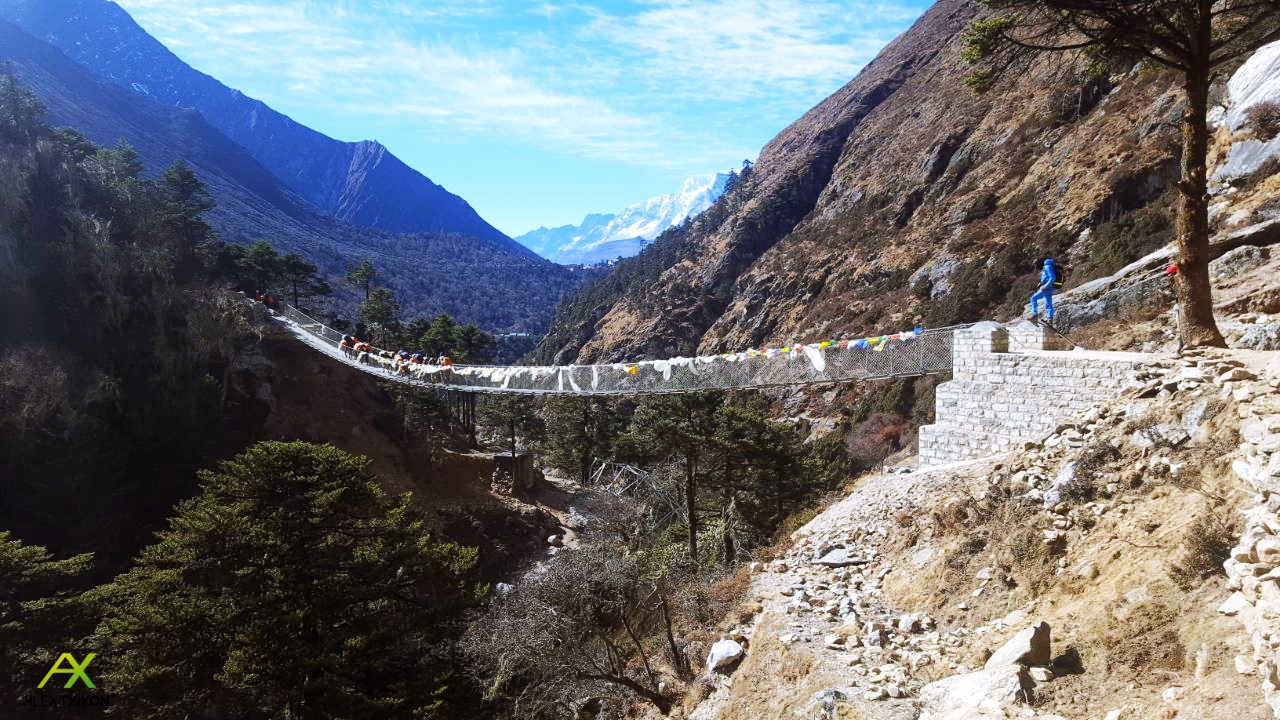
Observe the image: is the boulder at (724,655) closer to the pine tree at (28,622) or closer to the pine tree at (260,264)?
the pine tree at (28,622)

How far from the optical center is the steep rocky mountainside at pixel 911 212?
103 feet

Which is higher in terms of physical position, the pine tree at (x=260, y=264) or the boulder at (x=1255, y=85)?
the boulder at (x=1255, y=85)

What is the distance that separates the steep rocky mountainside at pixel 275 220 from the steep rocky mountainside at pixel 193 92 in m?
34.3

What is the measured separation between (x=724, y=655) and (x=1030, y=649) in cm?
340

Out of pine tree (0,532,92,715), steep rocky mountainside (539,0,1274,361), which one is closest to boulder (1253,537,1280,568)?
steep rocky mountainside (539,0,1274,361)

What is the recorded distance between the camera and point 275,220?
10425 cm

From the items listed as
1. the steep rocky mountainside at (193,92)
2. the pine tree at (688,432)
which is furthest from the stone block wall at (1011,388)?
the steep rocky mountainside at (193,92)

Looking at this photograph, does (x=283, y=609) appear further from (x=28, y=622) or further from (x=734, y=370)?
(x=734, y=370)

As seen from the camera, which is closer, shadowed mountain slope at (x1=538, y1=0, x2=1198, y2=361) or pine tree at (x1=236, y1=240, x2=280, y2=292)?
pine tree at (x1=236, y1=240, x2=280, y2=292)

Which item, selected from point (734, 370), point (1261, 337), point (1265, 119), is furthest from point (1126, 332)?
point (1265, 119)

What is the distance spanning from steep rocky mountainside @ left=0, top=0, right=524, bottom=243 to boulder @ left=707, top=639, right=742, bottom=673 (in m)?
176

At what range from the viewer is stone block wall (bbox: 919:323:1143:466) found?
7.40 meters

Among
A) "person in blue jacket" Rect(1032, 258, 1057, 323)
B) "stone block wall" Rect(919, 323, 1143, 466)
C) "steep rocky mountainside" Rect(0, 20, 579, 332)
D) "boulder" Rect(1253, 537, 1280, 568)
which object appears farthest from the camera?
"steep rocky mountainside" Rect(0, 20, 579, 332)

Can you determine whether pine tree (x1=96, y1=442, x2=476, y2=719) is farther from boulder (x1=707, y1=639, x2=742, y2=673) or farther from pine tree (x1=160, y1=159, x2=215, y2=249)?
pine tree (x1=160, y1=159, x2=215, y2=249)
